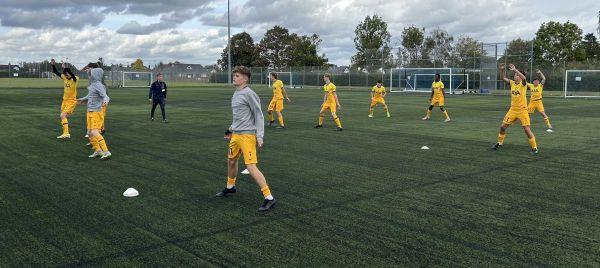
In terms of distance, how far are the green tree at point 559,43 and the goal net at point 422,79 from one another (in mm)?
22049

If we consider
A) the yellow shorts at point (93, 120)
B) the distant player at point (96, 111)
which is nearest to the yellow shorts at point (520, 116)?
the distant player at point (96, 111)

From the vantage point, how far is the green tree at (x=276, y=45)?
10006 cm

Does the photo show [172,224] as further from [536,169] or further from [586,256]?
[536,169]

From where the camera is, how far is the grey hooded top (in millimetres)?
10492

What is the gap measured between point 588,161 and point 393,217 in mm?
6086

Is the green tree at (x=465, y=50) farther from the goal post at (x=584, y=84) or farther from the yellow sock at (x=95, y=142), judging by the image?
the yellow sock at (x=95, y=142)

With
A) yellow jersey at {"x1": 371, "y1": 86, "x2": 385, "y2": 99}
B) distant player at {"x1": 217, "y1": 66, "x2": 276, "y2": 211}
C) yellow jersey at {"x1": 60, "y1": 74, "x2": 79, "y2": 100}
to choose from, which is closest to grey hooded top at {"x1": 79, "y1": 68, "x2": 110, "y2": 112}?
yellow jersey at {"x1": 60, "y1": 74, "x2": 79, "y2": 100}

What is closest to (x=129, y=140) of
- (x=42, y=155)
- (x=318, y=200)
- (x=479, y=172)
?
(x=42, y=155)

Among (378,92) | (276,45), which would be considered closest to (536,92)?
(378,92)

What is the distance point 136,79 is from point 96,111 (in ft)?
172

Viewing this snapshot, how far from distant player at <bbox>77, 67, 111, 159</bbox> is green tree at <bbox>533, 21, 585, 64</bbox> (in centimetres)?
6448

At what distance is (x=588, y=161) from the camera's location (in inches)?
398

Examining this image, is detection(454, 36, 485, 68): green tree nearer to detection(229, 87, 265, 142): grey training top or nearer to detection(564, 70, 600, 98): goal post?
detection(564, 70, 600, 98): goal post

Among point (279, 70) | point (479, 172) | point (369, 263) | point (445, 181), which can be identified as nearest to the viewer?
point (369, 263)
